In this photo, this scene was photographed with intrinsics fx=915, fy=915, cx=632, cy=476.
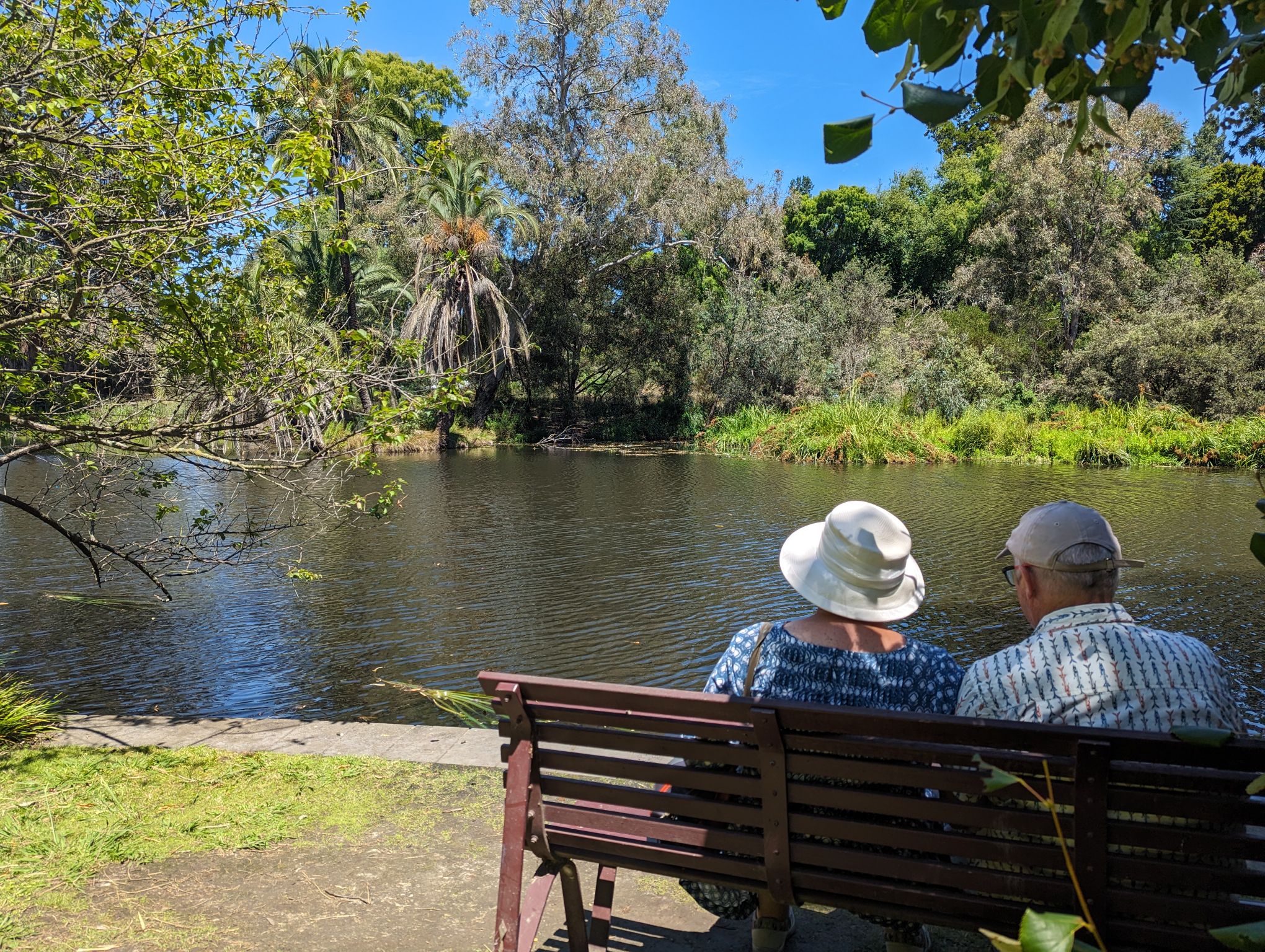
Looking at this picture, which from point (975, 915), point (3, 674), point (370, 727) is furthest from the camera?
point (3, 674)

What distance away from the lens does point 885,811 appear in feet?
6.38

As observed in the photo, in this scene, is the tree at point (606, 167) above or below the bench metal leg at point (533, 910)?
above

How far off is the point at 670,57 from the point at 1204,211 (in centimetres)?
2612

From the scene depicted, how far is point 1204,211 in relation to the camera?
40906 millimetres

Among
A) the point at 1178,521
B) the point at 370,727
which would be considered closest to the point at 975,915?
the point at 370,727

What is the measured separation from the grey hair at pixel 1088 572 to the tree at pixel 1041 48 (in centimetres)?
104

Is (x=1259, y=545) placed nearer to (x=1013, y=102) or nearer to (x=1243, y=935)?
(x=1243, y=935)

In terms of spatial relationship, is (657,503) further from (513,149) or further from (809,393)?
(513,149)

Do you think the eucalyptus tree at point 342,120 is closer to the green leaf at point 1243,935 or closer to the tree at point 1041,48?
the tree at point 1041,48

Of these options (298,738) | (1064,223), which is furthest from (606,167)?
(298,738)

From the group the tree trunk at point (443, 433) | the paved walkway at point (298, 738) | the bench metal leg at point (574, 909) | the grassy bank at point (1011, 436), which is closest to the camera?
the bench metal leg at point (574, 909)

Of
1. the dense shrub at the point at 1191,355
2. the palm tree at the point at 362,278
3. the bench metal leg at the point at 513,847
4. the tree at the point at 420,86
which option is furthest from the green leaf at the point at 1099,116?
the tree at the point at 420,86

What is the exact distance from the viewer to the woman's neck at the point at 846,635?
7.64 feet

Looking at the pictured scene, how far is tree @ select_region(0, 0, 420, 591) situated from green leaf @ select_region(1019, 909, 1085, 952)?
4.44m
